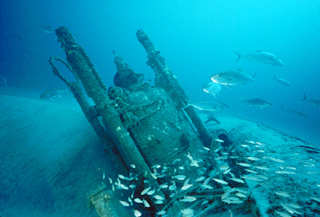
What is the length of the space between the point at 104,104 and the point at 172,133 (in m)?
2.10

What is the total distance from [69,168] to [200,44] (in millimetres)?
150771

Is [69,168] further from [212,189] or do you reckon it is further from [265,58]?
[265,58]

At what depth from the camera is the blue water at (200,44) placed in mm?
47338

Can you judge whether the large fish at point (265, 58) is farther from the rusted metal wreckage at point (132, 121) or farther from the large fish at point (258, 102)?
the rusted metal wreckage at point (132, 121)

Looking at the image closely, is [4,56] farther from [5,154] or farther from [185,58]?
[185,58]

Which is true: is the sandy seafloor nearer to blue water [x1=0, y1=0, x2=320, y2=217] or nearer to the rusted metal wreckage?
the rusted metal wreckage

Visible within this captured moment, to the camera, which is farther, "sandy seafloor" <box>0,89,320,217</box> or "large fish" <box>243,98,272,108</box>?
"large fish" <box>243,98,272,108</box>

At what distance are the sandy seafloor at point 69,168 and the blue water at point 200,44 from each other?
18584 mm

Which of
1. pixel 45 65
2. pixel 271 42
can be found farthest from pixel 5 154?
pixel 271 42

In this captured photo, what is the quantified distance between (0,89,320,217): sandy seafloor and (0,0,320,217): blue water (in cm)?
1858

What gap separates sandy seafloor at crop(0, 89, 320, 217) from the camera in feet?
14.0

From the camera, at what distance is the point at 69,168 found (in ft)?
20.5

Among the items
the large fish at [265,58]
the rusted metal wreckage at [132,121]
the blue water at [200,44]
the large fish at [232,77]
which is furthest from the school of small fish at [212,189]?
the blue water at [200,44]

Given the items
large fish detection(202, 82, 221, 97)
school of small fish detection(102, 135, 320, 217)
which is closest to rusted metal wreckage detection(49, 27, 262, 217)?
school of small fish detection(102, 135, 320, 217)
